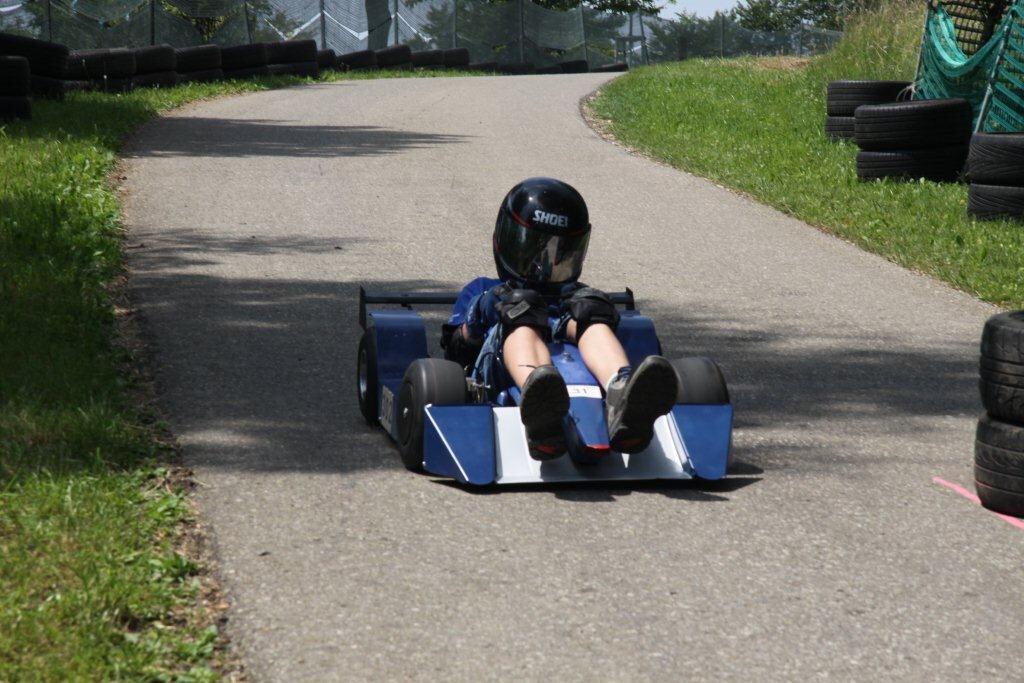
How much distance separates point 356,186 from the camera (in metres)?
13.0

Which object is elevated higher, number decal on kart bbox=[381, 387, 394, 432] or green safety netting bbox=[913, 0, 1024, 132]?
green safety netting bbox=[913, 0, 1024, 132]

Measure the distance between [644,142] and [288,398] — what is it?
11.0m

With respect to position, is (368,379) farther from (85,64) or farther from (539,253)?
(85,64)

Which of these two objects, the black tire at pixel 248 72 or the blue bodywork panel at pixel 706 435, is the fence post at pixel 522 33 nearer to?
the black tire at pixel 248 72

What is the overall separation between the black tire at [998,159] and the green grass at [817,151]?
0.35 m

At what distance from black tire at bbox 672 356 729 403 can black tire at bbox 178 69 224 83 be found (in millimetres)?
18457

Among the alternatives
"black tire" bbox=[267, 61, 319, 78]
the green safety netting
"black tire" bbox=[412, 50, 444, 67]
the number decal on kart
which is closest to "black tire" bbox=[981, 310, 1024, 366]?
the number decal on kart

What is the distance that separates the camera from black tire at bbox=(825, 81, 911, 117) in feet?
49.5

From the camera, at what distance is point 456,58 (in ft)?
116

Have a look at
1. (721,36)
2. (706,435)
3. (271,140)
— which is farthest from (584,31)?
(706,435)

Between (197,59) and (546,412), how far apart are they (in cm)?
1952

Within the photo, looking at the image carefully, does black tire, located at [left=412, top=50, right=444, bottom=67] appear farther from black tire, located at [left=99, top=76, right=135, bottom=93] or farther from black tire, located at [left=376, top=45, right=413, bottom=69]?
black tire, located at [left=99, top=76, right=135, bottom=93]

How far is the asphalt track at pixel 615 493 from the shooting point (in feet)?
12.3

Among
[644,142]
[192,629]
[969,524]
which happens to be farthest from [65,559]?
[644,142]
